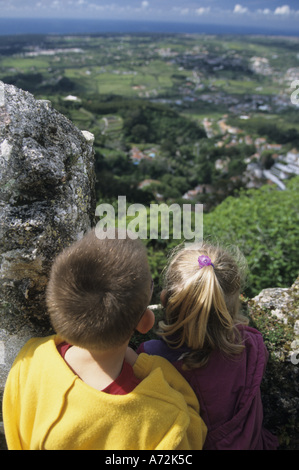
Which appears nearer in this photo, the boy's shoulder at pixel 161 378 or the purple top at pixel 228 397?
the boy's shoulder at pixel 161 378

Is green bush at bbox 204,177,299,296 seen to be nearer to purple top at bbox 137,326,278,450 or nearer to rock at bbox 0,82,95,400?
purple top at bbox 137,326,278,450

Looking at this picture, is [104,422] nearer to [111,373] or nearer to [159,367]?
[111,373]

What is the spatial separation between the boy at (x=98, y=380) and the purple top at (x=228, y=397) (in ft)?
1.00

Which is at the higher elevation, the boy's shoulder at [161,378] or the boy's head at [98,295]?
the boy's head at [98,295]

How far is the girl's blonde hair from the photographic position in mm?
2162

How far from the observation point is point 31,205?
7.07 feet

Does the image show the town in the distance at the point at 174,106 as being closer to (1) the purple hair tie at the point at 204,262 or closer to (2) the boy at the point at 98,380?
(1) the purple hair tie at the point at 204,262

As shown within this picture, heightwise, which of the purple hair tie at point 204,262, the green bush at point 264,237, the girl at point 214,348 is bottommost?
the green bush at point 264,237

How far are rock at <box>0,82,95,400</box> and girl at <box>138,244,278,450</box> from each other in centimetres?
79

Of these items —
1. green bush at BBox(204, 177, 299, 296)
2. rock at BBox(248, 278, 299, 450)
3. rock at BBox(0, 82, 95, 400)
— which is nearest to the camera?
rock at BBox(0, 82, 95, 400)

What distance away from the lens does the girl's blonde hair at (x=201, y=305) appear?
216 cm

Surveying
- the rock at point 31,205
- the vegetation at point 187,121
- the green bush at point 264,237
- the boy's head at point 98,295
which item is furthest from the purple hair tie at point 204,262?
the vegetation at point 187,121

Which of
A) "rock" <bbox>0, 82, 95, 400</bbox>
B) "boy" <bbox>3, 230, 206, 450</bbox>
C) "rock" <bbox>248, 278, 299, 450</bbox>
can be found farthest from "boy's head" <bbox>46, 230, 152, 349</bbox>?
"rock" <bbox>248, 278, 299, 450</bbox>

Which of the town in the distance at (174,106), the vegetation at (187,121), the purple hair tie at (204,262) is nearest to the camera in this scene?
the purple hair tie at (204,262)
